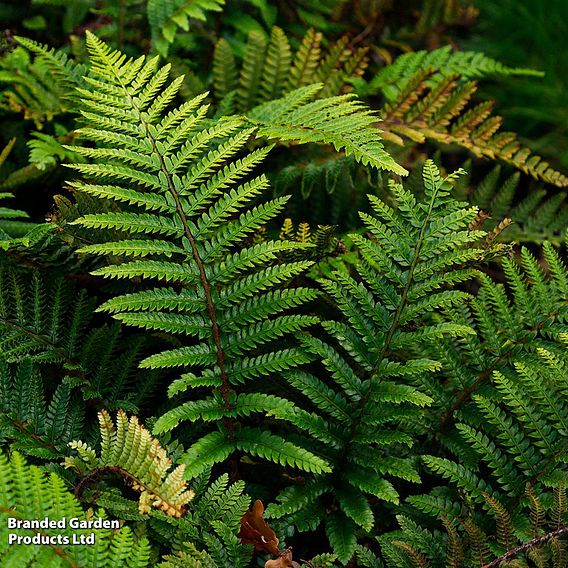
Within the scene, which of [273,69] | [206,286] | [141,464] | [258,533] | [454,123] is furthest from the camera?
[273,69]

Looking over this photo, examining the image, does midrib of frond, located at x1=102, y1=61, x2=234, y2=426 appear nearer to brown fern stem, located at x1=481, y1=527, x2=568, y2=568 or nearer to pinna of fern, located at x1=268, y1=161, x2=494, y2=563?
pinna of fern, located at x1=268, y1=161, x2=494, y2=563

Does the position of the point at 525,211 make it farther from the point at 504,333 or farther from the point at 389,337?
the point at 389,337

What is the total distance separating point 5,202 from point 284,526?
5.54ft

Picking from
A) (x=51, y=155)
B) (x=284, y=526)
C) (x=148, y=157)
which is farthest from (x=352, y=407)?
(x=51, y=155)

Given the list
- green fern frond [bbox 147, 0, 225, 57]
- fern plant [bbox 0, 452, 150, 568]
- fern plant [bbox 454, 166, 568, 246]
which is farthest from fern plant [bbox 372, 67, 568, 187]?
fern plant [bbox 0, 452, 150, 568]

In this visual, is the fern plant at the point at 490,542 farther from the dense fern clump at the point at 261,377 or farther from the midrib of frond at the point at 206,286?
the midrib of frond at the point at 206,286

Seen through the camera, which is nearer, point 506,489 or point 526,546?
point 526,546

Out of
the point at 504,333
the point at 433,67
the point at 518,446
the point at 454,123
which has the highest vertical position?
the point at 433,67

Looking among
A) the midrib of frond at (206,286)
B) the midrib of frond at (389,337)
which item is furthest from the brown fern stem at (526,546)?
the midrib of frond at (206,286)

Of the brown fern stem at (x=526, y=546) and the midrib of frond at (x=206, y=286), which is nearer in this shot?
the brown fern stem at (x=526, y=546)

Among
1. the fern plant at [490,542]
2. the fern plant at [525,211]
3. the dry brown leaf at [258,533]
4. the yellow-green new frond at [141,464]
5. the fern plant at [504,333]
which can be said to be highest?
the fern plant at [525,211]

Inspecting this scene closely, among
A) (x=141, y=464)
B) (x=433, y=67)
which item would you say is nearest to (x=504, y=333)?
(x=141, y=464)

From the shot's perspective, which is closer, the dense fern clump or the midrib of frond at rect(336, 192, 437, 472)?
the dense fern clump

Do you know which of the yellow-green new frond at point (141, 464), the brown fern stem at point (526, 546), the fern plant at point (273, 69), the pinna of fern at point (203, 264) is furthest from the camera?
the fern plant at point (273, 69)
